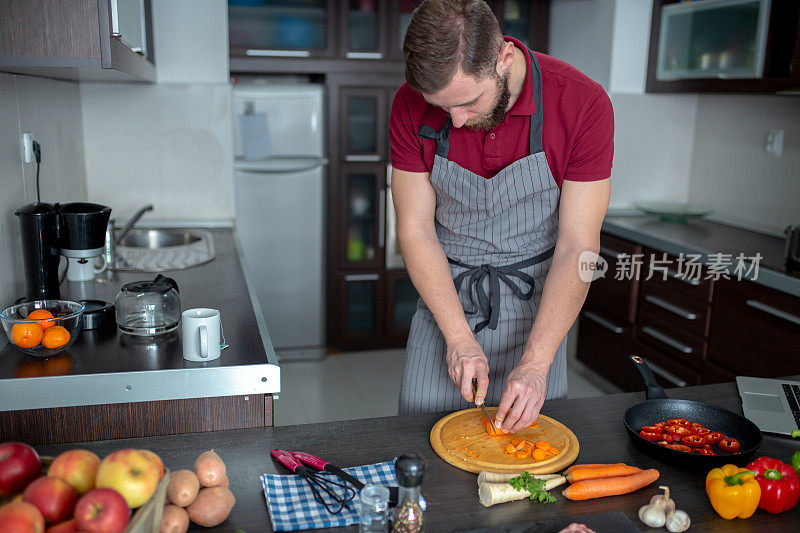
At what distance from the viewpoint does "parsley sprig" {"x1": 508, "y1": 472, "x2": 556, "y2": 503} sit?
1093mm

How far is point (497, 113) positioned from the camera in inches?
61.5

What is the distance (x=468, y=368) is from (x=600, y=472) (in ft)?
1.20

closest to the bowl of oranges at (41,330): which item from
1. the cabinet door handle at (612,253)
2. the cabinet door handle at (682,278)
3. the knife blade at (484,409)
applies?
the knife blade at (484,409)

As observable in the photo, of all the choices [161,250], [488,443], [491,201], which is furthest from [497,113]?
[161,250]

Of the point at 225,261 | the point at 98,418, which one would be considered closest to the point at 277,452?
the point at 98,418

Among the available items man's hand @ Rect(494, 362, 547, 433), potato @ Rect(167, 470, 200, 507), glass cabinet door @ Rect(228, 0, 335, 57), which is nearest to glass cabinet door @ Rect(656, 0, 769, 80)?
glass cabinet door @ Rect(228, 0, 335, 57)

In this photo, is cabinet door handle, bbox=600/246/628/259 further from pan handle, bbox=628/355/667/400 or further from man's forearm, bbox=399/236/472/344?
pan handle, bbox=628/355/667/400

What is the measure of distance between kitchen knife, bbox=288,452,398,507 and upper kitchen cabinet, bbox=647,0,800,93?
2.44m

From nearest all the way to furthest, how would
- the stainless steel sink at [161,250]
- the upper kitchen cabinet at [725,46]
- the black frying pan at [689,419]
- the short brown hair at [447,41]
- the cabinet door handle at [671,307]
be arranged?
1. the black frying pan at [689,419]
2. the short brown hair at [447,41]
3. the stainless steel sink at [161,250]
4. the upper kitchen cabinet at [725,46]
5. the cabinet door handle at [671,307]

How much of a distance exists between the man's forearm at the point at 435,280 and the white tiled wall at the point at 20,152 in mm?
983

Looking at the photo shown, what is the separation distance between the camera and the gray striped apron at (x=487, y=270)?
169 cm

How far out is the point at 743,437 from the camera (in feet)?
4.20

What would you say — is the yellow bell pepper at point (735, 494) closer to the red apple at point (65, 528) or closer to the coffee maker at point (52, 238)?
the red apple at point (65, 528)

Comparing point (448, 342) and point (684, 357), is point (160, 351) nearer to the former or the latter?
point (448, 342)
